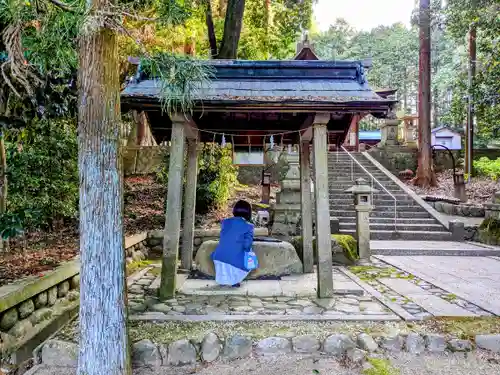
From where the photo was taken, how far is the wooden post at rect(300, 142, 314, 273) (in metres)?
6.46

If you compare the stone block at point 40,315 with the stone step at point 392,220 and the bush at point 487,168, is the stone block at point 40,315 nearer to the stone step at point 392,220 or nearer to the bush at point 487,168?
the stone step at point 392,220

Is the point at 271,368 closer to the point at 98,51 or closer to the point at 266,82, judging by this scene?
the point at 98,51

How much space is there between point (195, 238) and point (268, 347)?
4.76 metres

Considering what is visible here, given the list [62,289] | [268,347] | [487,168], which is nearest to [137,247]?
[62,289]

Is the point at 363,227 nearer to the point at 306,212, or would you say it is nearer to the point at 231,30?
the point at 306,212

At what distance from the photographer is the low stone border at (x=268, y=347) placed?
3.46 metres

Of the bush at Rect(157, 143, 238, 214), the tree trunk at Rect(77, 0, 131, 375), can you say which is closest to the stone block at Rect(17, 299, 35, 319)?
the tree trunk at Rect(77, 0, 131, 375)

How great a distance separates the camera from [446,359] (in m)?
3.47

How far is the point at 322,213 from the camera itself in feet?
15.5

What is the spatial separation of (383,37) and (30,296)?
38.1 meters

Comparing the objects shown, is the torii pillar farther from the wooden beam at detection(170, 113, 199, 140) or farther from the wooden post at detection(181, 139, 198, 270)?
the wooden post at detection(181, 139, 198, 270)

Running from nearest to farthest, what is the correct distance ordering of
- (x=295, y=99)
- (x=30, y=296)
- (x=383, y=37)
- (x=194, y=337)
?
(x=194, y=337) → (x=30, y=296) → (x=295, y=99) → (x=383, y=37)

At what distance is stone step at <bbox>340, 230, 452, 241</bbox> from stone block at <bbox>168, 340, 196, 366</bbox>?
794cm

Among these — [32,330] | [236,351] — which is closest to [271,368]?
[236,351]
